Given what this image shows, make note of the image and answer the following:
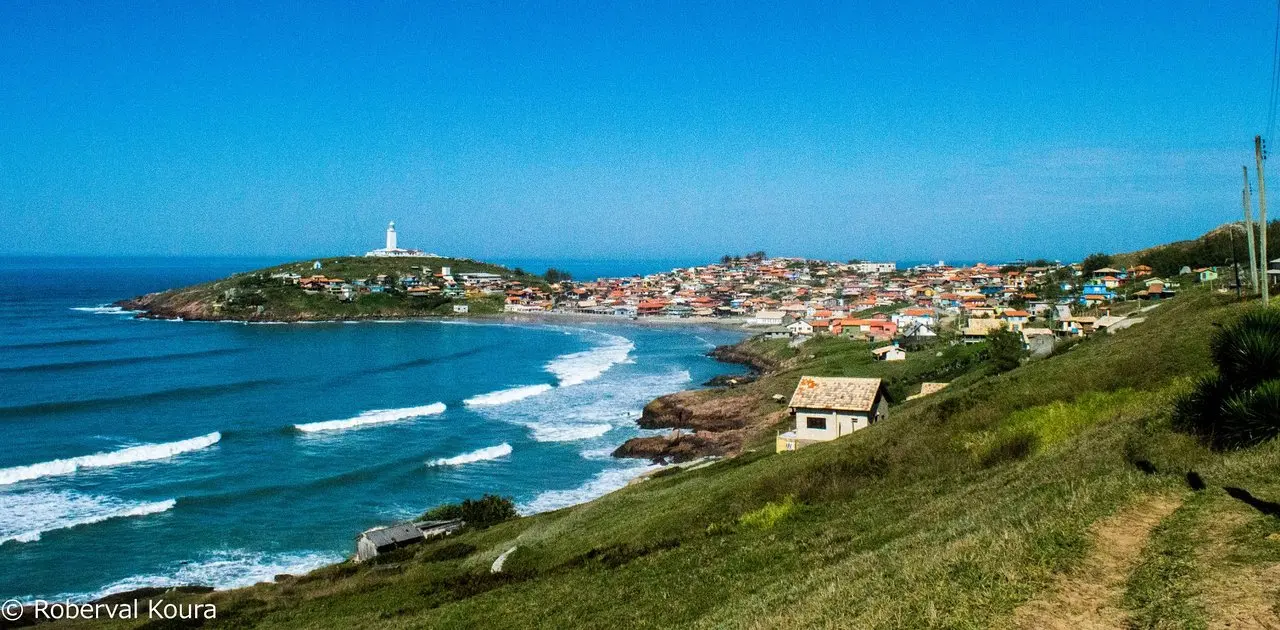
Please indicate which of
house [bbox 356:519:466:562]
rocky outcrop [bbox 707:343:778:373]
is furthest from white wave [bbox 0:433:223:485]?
rocky outcrop [bbox 707:343:778:373]

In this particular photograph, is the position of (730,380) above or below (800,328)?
below

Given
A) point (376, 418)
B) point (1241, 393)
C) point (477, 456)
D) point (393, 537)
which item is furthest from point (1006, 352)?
point (376, 418)

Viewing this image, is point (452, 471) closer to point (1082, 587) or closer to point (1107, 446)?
point (1107, 446)

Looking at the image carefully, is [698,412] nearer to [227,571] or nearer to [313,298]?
[227,571]

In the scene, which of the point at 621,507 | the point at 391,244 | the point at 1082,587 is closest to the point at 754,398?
the point at 621,507

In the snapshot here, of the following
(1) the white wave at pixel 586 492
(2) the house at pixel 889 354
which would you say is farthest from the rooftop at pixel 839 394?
(2) the house at pixel 889 354

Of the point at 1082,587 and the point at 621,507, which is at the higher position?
the point at 1082,587
